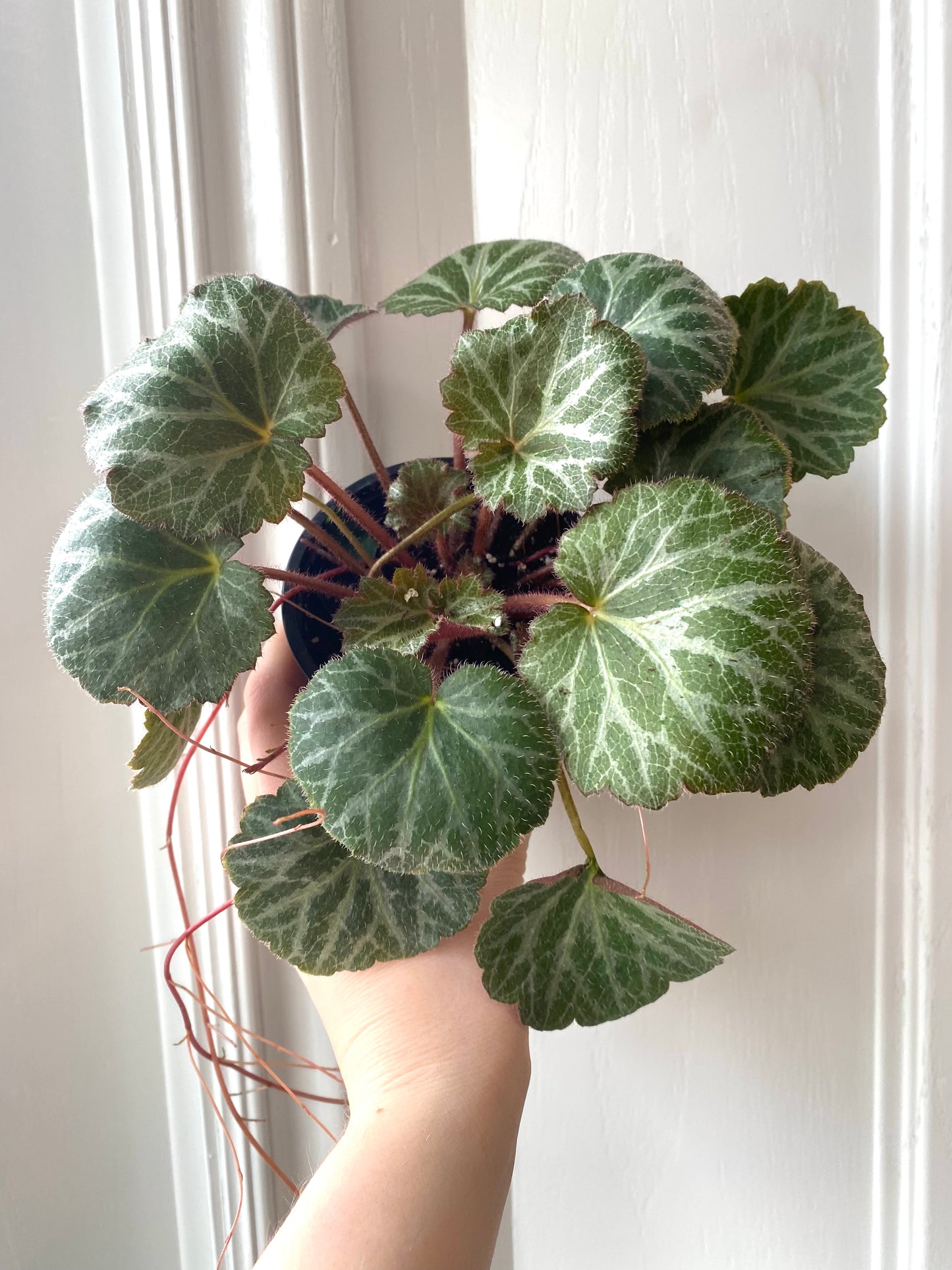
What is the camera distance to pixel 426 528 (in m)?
0.62

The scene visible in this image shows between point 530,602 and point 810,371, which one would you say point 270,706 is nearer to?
point 530,602

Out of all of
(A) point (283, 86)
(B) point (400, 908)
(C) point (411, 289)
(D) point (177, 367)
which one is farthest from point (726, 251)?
(B) point (400, 908)

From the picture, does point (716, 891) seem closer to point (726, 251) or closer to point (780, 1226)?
point (780, 1226)

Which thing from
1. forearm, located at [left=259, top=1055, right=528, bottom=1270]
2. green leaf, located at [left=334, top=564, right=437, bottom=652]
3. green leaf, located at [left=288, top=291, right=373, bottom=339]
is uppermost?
green leaf, located at [left=288, top=291, right=373, bottom=339]

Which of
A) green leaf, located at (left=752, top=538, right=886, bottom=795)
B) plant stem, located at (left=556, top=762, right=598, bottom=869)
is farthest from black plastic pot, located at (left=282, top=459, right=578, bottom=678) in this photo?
green leaf, located at (left=752, top=538, right=886, bottom=795)

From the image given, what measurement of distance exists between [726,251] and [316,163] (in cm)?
38

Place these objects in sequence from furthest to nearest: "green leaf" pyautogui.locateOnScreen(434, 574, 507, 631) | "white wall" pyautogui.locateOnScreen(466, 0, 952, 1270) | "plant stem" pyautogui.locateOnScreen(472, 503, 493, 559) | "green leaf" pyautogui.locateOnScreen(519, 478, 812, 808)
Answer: "white wall" pyautogui.locateOnScreen(466, 0, 952, 1270) → "plant stem" pyautogui.locateOnScreen(472, 503, 493, 559) → "green leaf" pyautogui.locateOnScreen(434, 574, 507, 631) → "green leaf" pyautogui.locateOnScreen(519, 478, 812, 808)

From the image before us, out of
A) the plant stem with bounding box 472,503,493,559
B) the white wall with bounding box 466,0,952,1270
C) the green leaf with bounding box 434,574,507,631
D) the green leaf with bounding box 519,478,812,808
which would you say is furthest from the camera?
the white wall with bounding box 466,0,952,1270

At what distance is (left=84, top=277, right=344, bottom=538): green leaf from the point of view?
21.2 inches

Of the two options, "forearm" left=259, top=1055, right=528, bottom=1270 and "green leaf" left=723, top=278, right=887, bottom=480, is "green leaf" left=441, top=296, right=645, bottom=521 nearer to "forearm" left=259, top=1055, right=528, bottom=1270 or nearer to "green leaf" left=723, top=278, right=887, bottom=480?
"green leaf" left=723, top=278, right=887, bottom=480

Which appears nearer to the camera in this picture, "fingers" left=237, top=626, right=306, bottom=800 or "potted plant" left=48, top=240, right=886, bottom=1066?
"potted plant" left=48, top=240, right=886, bottom=1066

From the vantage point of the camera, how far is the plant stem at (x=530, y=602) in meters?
0.60

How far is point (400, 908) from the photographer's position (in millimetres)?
629

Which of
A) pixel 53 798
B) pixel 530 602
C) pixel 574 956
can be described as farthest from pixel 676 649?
pixel 53 798
